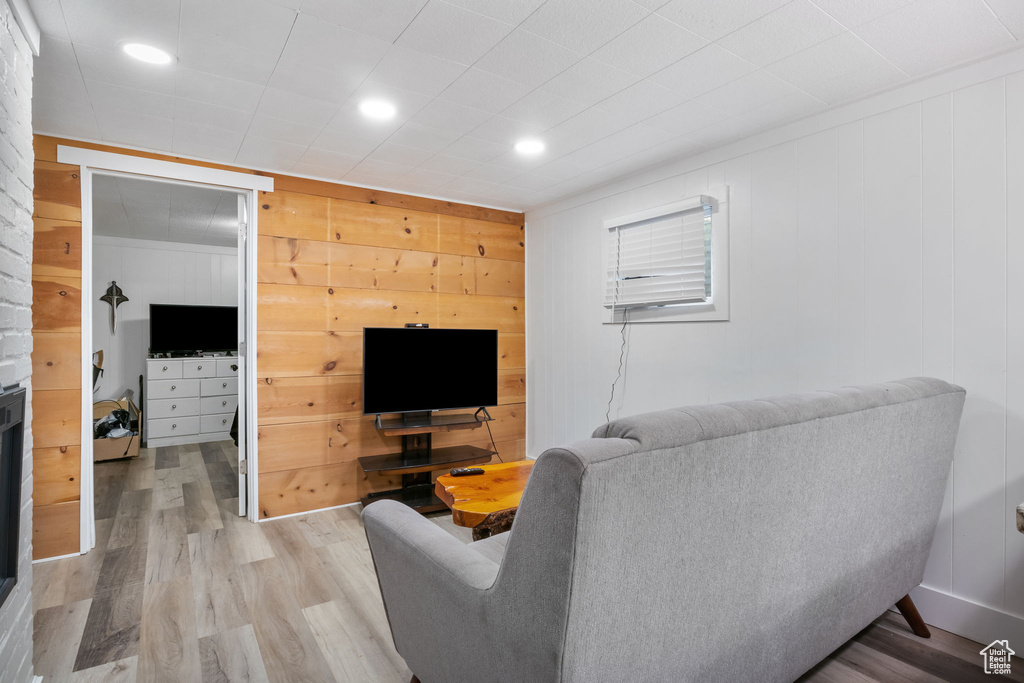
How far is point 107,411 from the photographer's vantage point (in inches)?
209

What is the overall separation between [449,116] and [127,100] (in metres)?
1.42

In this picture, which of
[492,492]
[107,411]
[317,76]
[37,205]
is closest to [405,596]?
[492,492]

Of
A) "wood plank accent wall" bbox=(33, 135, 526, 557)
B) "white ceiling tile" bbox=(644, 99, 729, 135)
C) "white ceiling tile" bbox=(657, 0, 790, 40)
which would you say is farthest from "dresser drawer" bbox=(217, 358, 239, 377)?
"white ceiling tile" bbox=(657, 0, 790, 40)

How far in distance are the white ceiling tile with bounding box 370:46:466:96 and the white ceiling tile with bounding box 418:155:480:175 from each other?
881 millimetres

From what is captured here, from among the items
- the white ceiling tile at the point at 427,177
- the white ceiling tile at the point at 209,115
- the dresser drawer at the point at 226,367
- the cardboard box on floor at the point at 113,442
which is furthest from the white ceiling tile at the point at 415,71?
the dresser drawer at the point at 226,367

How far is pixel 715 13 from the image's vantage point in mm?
1750

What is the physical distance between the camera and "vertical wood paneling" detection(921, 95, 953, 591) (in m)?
2.12

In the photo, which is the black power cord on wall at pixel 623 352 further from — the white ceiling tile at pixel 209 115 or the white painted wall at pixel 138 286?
the white painted wall at pixel 138 286

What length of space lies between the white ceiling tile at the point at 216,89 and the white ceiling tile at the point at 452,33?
0.80 metres

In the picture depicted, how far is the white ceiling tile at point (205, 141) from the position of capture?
272 centimetres

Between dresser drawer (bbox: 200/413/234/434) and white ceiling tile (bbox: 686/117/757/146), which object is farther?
dresser drawer (bbox: 200/413/234/434)

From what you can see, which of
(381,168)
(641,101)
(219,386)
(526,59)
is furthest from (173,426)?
(641,101)

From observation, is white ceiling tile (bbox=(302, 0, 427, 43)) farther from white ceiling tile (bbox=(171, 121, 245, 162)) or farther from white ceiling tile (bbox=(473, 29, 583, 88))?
white ceiling tile (bbox=(171, 121, 245, 162))

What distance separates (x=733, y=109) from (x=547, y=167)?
117cm
